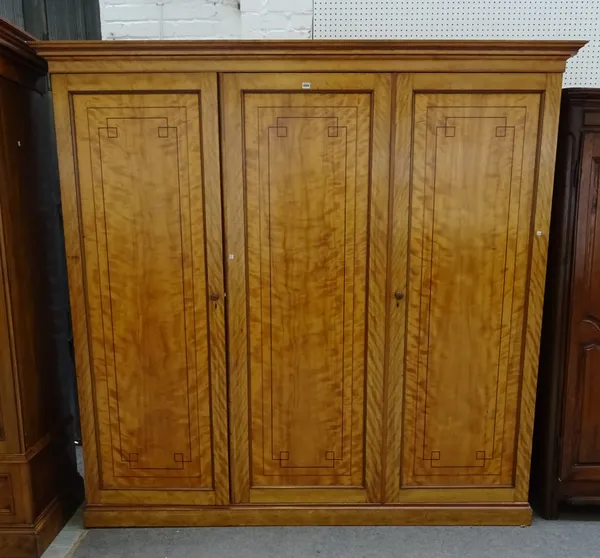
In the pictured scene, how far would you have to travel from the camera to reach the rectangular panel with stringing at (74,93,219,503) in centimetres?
188

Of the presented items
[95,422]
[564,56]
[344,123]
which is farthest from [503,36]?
[95,422]

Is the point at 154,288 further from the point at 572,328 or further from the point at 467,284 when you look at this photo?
the point at 572,328

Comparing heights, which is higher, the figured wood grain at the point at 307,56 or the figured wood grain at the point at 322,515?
the figured wood grain at the point at 307,56

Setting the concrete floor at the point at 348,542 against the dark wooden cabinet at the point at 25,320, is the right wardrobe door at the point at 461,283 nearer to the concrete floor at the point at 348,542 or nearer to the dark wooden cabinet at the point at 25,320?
the concrete floor at the point at 348,542

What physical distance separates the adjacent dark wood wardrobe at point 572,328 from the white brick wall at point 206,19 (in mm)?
1275

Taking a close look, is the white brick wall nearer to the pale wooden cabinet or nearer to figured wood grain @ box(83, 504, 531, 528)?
the pale wooden cabinet

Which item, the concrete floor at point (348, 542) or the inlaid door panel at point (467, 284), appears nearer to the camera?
the inlaid door panel at point (467, 284)

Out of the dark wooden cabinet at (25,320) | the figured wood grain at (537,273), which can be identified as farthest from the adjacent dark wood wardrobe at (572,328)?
→ the dark wooden cabinet at (25,320)

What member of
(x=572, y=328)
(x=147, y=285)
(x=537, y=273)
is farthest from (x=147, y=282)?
(x=572, y=328)

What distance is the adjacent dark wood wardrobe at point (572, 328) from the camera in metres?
1.94

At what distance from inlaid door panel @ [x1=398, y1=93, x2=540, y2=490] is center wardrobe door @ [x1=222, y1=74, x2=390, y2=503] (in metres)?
Result: 0.16

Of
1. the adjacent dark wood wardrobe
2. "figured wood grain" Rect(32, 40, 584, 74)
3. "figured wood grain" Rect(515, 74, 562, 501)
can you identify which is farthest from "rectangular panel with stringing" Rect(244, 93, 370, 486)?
the adjacent dark wood wardrobe

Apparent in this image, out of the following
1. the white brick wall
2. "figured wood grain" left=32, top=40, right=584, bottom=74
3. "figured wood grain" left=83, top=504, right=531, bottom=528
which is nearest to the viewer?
"figured wood grain" left=32, top=40, right=584, bottom=74

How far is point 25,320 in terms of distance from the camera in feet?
6.41
